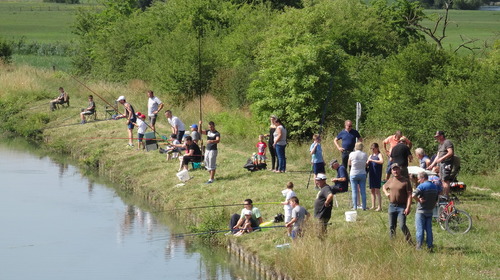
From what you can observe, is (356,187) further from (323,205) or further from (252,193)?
(252,193)

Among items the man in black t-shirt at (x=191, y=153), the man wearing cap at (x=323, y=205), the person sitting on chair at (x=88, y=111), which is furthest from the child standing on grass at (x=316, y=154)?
the person sitting on chair at (x=88, y=111)

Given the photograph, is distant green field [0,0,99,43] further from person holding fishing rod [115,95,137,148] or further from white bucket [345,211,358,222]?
white bucket [345,211,358,222]

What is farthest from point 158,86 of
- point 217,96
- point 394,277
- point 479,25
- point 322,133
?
point 479,25

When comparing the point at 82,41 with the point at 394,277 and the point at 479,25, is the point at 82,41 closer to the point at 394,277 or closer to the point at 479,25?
the point at 394,277

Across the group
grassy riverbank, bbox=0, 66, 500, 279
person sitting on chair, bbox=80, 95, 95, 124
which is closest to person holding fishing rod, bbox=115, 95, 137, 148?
grassy riverbank, bbox=0, 66, 500, 279

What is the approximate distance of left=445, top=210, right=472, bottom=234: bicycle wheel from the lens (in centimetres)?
1476

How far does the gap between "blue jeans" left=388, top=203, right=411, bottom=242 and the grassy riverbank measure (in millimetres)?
214

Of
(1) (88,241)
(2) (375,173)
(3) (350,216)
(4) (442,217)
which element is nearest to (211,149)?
(1) (88,241)

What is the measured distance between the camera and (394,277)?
1253cm

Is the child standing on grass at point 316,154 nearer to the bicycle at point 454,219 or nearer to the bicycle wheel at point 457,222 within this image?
the bicycle at point 454,219

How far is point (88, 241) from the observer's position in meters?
17.9

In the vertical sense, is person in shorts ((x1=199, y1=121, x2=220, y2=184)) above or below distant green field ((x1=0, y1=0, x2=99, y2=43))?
below

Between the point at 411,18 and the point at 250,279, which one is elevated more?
the point at 411,18

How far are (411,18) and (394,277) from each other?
2706cm
